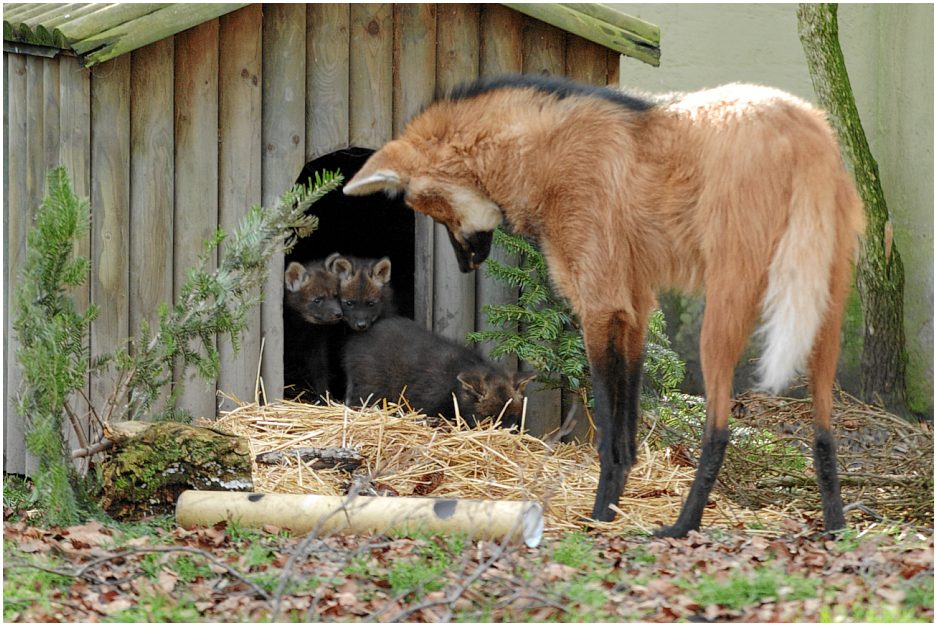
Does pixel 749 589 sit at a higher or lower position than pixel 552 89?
lower

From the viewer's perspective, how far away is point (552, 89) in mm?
5211

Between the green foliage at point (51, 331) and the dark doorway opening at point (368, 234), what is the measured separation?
177 inches

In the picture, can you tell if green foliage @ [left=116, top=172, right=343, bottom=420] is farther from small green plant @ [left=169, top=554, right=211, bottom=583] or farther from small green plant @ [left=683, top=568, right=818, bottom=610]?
small green plant @ [left=683, top=568, right=818, bottom=610]

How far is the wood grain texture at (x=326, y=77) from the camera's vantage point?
649cm

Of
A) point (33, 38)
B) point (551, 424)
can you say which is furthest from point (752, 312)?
point (33, 38)

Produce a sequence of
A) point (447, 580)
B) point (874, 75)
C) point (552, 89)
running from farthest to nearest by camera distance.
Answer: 1. point (874, 75)
2. point (552, 89)
3. point (447, 580)

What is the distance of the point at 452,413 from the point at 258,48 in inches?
93.4

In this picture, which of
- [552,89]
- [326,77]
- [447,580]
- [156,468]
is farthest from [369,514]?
[326,77]

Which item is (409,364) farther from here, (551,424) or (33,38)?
(33,38)

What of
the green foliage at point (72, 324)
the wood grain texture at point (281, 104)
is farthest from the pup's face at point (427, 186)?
the wood grain texture at point (281, 104)

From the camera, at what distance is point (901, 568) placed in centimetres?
374

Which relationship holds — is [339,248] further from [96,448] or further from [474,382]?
[96,448]

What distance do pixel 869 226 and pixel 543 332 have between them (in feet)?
14.6

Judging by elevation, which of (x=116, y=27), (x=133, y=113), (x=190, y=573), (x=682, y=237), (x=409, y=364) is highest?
(x=116, y=27)
